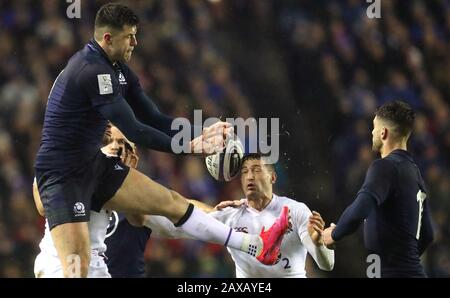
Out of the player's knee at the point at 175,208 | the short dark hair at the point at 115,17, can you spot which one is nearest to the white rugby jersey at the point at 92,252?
Answer: the player's knee at the point at 175,208

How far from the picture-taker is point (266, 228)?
17.5 ft

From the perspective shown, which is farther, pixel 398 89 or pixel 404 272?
pixel 398 89

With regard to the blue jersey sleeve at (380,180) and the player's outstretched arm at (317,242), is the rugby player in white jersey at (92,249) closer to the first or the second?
the player's outstretched arm at (317,242)

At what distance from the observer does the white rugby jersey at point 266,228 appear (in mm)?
5270

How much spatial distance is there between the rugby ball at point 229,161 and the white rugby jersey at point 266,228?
363mm

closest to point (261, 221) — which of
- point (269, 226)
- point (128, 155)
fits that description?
point (269, 226)

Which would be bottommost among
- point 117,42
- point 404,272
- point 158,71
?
point 404,272

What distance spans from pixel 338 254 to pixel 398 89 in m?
1.99

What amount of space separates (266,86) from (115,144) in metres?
3.40

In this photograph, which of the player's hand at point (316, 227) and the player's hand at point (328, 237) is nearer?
the player's hand at point (328, 237)

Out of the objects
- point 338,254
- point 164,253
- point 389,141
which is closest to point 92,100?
point 389,141

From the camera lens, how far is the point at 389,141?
4766 millimetres

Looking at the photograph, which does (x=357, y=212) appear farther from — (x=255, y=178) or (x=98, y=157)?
(x=98, y=157)

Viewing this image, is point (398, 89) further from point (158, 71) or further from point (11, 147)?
point (11, 147)
